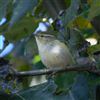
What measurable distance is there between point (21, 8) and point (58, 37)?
188mm

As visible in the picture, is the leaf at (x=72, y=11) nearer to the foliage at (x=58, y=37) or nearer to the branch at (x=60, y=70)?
the foliage at (x=58, y=37)

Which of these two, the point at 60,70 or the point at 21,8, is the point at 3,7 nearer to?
the point at 21,8

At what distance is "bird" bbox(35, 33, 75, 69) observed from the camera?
1255 mm

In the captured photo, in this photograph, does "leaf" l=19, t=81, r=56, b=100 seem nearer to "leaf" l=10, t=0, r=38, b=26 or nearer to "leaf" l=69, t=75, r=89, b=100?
"leaf" l=69, t=75, r=89, b=100

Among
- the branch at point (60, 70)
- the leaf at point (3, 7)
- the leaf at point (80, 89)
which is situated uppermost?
the leaf at point (3, 7)

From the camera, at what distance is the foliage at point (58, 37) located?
1.17 m

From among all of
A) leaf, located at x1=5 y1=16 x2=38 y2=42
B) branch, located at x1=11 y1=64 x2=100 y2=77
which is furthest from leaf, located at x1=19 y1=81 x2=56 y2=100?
leaf, located at x1=5 y1=16 x2=38 y2=42

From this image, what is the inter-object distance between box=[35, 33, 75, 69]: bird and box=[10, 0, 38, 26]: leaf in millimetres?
136

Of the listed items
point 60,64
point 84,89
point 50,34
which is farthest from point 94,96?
point 50,34

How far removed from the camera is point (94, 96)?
1182mm

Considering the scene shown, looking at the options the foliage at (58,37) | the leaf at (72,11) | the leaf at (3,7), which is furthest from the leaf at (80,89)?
the leaf at (3,7)

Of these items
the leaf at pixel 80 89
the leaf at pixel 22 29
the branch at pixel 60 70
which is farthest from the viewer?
the leaf at pixel 22 29

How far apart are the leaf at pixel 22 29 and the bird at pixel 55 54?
0.07 meters

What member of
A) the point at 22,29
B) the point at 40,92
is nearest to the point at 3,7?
the point at 22,29
